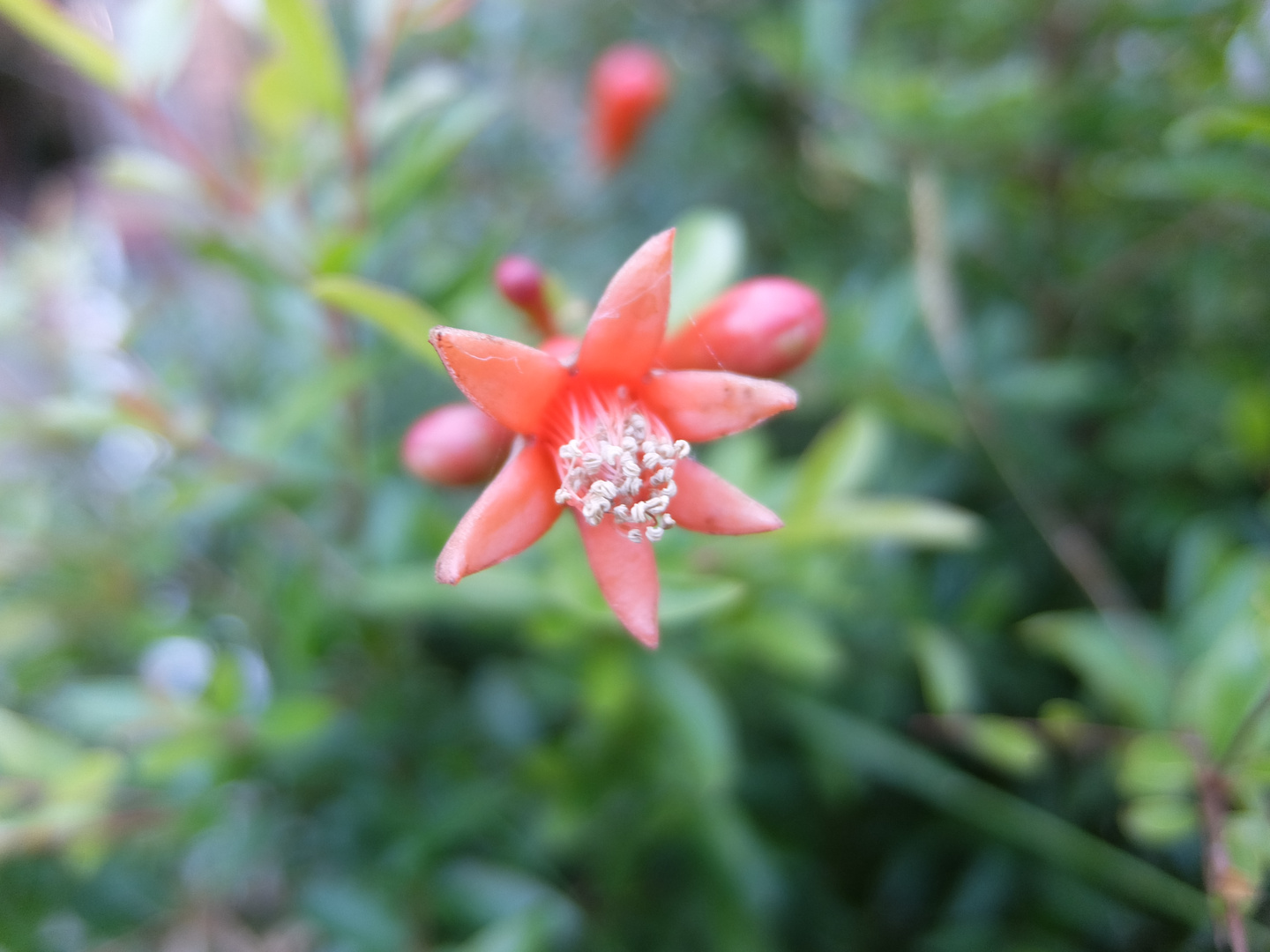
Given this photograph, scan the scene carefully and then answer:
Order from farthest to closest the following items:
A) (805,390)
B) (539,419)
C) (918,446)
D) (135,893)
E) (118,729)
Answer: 1. (918,446)
2. (805,390)
3. (135,893)
4. (118,729)
5. (539,419)

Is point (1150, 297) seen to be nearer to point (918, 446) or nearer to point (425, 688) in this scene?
point (918, 446)

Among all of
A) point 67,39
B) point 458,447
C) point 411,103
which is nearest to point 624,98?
point 411,103

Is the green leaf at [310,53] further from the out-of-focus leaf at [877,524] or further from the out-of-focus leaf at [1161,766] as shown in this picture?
the out-of-focus leaf at [1161,766]

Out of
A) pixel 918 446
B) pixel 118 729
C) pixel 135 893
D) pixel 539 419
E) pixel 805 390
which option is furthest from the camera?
pixel 918 446

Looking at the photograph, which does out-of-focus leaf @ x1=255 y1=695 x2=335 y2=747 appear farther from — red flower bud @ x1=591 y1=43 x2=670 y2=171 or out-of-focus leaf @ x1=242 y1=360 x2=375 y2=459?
red flower bud @ x1=591 y1=43 x2=670 y2=171

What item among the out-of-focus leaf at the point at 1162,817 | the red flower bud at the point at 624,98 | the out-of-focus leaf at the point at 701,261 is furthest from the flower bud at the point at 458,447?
the red flower bud at the point at 624,98

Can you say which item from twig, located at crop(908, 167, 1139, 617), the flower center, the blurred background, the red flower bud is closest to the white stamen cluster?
the flower center

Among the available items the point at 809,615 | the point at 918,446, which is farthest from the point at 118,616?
the point at 918,446
